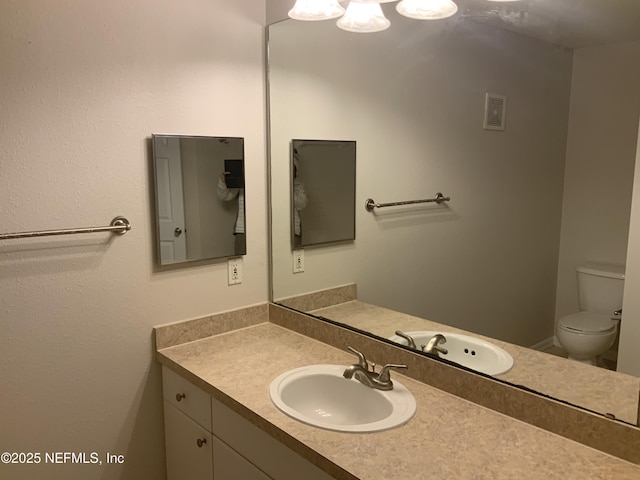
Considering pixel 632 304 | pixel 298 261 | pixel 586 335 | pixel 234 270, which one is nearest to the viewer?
pixel 632 304

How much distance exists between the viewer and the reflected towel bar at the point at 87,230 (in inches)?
60.8

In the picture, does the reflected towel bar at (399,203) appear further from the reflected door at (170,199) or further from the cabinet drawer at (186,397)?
the cabinet drawer at (186,397)

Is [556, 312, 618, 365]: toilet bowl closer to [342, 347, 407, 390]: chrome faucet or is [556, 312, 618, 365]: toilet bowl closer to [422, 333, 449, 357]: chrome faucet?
[422, 333, 449, 357]: chrome faucet

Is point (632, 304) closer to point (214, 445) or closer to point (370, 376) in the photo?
point (370, 376)

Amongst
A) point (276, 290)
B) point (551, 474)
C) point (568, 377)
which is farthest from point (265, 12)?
point (551, 474)

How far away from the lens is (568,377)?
139 centimetres

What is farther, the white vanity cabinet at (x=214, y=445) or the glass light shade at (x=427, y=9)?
the glass light shade at (x=427, y=9)

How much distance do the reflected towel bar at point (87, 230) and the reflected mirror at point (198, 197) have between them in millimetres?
128

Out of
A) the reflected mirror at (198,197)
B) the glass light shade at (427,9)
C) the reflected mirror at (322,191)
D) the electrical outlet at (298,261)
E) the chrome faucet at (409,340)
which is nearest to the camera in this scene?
the glass light shade at (427,9)

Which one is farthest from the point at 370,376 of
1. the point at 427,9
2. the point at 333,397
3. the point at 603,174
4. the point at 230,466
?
the point at 427,9

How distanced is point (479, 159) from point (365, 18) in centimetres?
67

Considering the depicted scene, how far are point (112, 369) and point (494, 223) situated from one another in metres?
1.44

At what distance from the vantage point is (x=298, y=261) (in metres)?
2.24

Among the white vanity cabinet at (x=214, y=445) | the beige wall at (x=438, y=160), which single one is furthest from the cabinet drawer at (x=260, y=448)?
the beige wall at (x=438, y=160)
